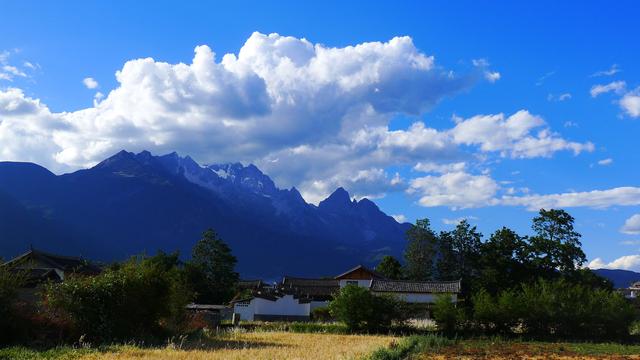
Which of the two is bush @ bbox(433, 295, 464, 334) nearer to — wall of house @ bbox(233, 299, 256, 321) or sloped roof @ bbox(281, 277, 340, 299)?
wall of house @ bbox(233, 299, 256, 321)

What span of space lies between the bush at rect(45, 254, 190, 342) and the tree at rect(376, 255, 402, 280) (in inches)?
2616

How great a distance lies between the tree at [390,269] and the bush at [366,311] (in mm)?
47814

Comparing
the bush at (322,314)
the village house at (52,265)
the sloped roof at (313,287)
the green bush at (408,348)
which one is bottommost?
the bush at (322,314)

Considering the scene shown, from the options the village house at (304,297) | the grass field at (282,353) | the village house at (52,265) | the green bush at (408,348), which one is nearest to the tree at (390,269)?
the village house at (304,297)

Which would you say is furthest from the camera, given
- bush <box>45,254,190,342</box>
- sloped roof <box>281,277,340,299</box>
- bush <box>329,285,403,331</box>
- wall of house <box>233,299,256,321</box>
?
sloped roof <box>281,277,340,299</box>

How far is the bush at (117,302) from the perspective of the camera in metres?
25.1

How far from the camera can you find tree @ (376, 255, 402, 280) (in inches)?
3632

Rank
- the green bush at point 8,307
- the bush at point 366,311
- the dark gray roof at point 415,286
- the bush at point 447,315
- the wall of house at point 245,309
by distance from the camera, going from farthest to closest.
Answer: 1. the dark gray roof at point 415,286
2. the wall of house at point 245,309
3. the bush at point 366,311
4. the bush at point 447,315
5. the green bush at point 8,307

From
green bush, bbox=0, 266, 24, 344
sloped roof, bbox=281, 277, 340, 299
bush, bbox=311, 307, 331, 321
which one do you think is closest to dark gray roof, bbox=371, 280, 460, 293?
sloped roof, bbox=281, 277, 340, 299

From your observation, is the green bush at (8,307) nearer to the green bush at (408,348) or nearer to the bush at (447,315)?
the green bush at (408,348)

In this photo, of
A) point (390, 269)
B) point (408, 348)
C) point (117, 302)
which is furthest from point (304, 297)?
point (117, 302)

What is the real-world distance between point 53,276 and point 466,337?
28776 millimetres

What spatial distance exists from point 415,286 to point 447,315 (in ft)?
93.4

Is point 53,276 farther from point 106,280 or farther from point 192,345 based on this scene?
point 192,345
